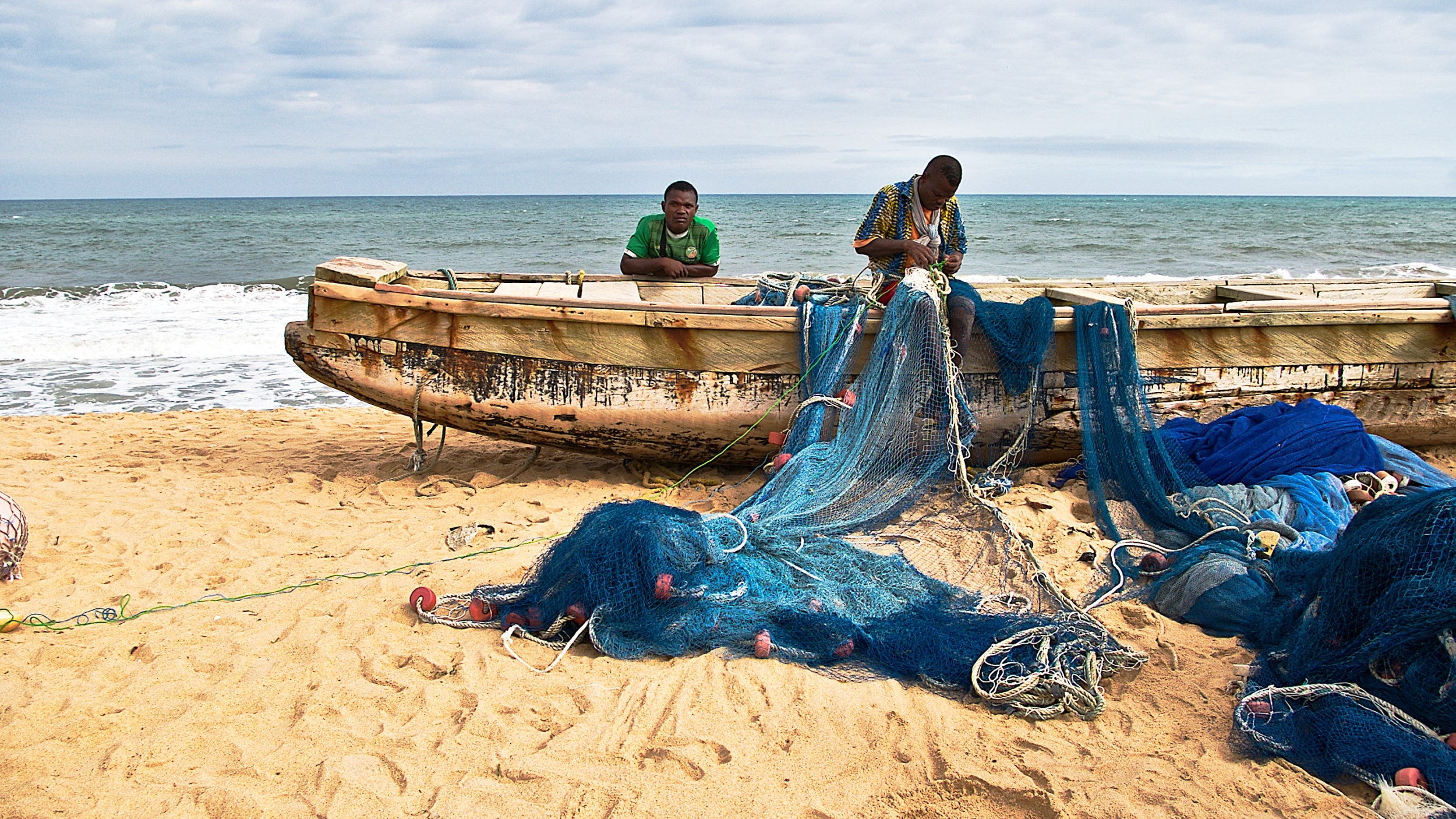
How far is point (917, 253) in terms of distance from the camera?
17.9 feet

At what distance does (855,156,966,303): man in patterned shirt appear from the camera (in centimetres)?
546

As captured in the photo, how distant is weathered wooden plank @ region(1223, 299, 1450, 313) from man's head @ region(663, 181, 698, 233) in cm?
358

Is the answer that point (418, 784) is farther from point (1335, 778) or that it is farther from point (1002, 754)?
point (1335, 778)

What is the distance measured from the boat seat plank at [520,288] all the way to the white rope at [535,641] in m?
3.07

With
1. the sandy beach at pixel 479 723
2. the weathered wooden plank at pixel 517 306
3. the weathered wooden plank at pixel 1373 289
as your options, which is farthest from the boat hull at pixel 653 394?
the weathered wooden plank at pixel 1373 289

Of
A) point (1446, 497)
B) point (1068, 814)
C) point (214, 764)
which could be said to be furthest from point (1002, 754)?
point (214, 764)

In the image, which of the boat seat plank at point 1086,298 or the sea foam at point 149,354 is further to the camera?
the sea foam at point 149,354

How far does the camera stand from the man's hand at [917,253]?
545cm

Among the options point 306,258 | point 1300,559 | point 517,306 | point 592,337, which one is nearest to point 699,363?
point 592,337

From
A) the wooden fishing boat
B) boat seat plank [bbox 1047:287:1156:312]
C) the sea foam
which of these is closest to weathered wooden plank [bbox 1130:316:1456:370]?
the wooden fishing boat

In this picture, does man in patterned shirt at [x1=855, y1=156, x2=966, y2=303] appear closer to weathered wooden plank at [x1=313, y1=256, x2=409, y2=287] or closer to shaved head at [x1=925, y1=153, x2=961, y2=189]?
shaved head at [x1=925, y1=153, x2=961, y2=189]

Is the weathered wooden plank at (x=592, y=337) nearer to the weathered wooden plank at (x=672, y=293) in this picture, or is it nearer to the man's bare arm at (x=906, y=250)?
the man's bare arm at (x=906, y=250)

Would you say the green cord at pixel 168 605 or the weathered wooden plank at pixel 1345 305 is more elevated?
the weathered wooden plank at pixel 1345 305

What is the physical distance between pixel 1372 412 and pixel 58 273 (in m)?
23.1
